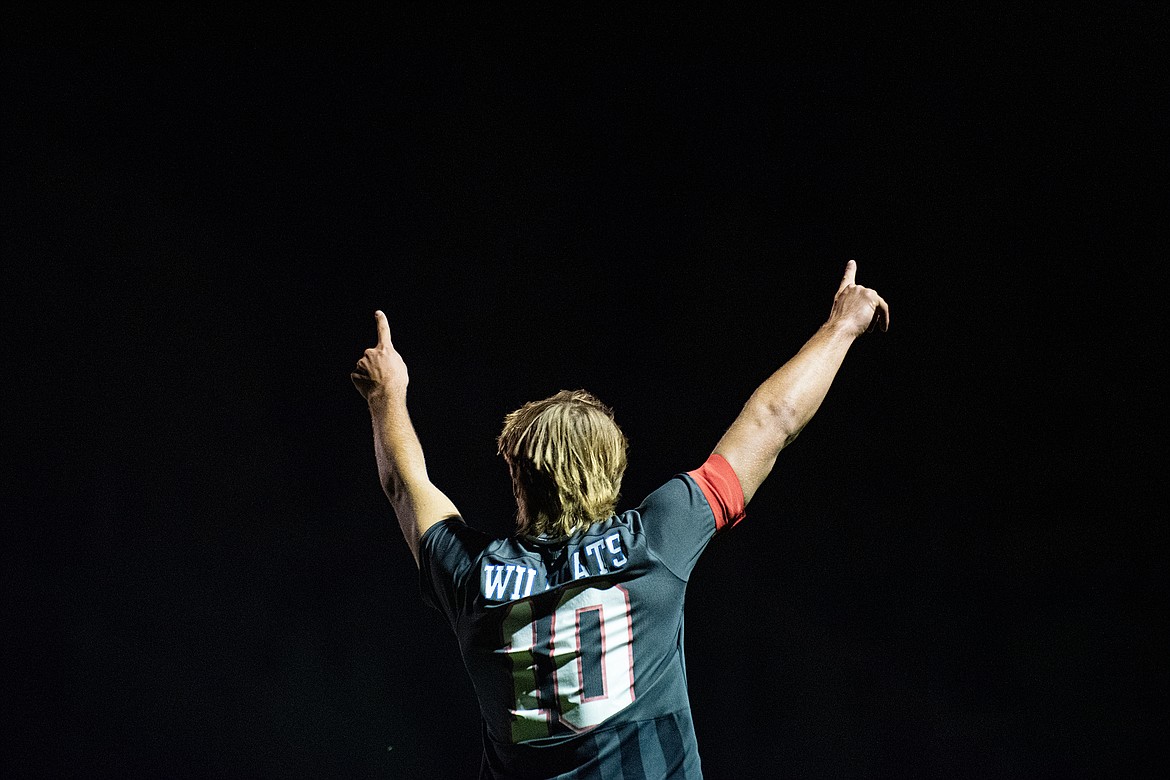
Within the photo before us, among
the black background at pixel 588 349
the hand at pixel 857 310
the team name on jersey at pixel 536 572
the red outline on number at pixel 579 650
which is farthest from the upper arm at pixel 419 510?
the black background at pixel 588 349

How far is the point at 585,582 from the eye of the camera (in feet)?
3.07

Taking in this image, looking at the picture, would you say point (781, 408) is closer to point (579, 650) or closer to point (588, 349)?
point (579, 650)

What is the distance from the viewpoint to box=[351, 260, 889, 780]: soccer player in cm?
94

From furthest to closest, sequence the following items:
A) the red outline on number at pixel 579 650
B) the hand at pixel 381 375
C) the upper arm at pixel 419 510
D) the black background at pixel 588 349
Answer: the black background at pixel 588 349, the hand at pixel 381 375, the upper arm at pixel 419 510, the red outline on number at pixel 579 650

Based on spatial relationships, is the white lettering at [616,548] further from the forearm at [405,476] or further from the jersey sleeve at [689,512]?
the forearm at [405,476]

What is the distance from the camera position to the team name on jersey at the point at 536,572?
944 millimetres

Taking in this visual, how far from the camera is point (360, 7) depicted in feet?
7.93

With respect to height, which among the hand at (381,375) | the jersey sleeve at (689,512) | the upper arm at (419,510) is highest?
the hand at (381,375)

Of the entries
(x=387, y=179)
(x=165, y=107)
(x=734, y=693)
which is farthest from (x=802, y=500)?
(x=165, y=107)

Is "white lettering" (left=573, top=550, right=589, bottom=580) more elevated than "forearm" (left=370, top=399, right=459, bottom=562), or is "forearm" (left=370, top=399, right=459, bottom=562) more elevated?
"forearm" (left=370, top=399, right=459, bottom=562)

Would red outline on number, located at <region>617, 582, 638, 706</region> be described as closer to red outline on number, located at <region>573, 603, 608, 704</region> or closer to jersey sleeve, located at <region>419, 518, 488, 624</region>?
red outline on number, located at <region>573, 603, 608, 704</region>

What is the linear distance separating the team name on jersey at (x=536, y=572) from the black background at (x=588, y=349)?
145cm

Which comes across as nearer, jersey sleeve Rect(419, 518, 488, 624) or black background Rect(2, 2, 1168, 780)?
jersey sleeve Rect(419, 518, 488, 624)

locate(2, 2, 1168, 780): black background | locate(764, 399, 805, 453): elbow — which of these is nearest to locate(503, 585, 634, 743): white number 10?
locate(764, 399, 805, 453): elbow
